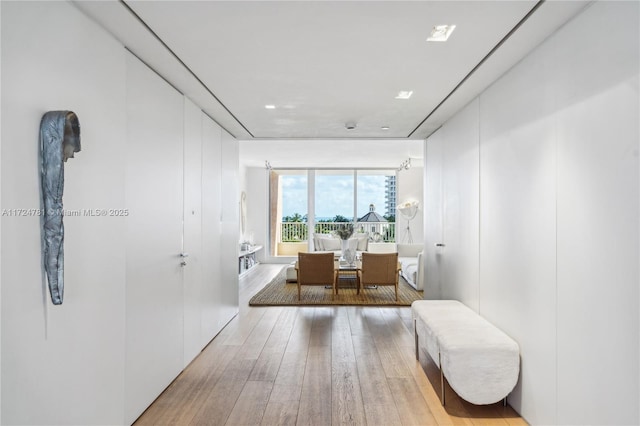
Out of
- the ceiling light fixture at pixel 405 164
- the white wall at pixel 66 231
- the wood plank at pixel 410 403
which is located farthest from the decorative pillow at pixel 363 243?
the white wall at pixel 66 231

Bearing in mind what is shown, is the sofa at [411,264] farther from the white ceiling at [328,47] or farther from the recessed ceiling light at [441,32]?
the recessed ceiling light at [441,32]

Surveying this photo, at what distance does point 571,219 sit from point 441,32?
1235 mm

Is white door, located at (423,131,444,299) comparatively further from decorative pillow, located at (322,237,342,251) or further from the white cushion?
decorative pillow, located at (322,237,342,251)

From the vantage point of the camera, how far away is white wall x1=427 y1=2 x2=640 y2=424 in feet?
5.49

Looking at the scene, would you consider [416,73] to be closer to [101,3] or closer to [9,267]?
[101,3]

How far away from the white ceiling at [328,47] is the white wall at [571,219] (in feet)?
0.88

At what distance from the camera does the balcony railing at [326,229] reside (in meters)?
10.8

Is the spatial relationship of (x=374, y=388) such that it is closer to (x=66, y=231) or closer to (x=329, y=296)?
(x=66, y=231)

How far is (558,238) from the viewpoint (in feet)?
7.10

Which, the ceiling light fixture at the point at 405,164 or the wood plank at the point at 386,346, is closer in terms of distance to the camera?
the wood plank at the point at 386,346

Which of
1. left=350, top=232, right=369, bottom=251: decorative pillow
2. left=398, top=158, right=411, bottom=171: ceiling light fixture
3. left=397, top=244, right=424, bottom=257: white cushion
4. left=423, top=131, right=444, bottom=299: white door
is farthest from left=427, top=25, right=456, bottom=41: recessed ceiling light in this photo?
left=350, top=232, right=369, bottom=251: decorative pillow

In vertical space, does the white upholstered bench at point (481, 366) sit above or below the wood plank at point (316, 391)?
above

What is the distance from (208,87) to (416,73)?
1645 mm

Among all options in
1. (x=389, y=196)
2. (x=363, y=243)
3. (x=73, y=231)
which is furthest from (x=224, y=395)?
(x=389, y=196)
